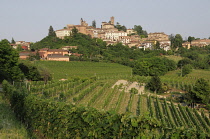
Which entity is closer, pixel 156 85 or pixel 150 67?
pixel 156 85

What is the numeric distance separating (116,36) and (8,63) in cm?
8722

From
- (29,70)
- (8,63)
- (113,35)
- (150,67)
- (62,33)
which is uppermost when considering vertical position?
(62,33)

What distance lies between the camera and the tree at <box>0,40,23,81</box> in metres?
24.4

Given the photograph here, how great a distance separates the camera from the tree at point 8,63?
960 inches

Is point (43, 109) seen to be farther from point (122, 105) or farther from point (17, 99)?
point (122, 105)

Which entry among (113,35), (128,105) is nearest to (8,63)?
(128,105)

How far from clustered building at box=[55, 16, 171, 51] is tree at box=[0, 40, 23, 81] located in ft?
213

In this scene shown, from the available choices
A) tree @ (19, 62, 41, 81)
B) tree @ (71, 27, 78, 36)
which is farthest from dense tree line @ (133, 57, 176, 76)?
tree @ (71, 27, 78, 36)

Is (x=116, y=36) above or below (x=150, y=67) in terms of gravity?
above

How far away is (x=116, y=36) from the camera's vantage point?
355 feet

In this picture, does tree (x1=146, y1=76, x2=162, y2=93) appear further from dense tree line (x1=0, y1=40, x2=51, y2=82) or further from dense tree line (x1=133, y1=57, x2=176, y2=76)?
dense tree line (x1=133, y1=57, x2=176, y2=76)

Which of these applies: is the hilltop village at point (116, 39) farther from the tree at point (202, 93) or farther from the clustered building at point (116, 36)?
the tree at point (202, 93)

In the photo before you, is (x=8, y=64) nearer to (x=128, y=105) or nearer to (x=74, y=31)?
(x=128, y=105)

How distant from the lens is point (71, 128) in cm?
575
